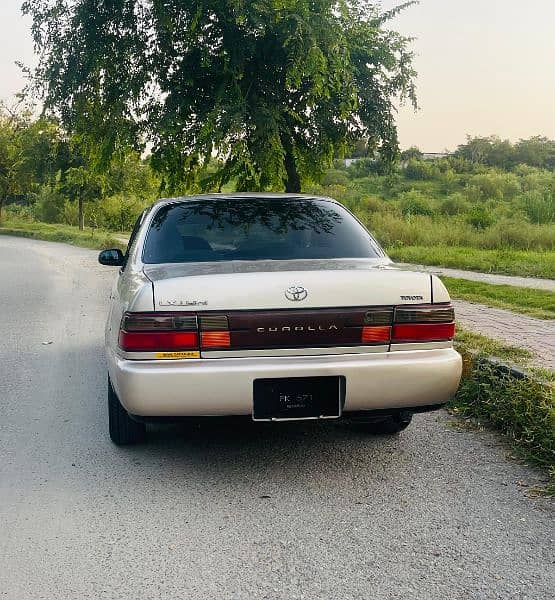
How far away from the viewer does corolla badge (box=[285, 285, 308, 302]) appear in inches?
161

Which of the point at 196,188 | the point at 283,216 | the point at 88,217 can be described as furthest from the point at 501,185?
the point at 283,216

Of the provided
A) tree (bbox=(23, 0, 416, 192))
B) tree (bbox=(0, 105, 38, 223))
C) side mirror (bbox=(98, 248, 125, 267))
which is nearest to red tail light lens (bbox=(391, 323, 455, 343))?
side mirror (bbox=(98, 248, 125, 267))

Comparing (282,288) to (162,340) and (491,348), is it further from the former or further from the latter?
(491,348)

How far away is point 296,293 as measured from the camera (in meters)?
4.11

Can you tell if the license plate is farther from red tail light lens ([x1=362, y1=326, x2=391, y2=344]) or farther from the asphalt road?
the asphalt road

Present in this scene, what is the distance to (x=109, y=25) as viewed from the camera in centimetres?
1083

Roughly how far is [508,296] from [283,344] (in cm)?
732

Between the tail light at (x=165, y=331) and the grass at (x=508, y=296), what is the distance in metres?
5.92

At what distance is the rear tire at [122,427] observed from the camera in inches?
188

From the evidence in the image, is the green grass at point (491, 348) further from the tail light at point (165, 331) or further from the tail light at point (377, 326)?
the tail light at point (165, 331)

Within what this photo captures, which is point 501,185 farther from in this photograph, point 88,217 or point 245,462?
point 245,462

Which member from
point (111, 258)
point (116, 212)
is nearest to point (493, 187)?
point (116, 212)

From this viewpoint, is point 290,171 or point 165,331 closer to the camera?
point 165,331

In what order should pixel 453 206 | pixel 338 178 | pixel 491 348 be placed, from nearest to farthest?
1. pixel 491 348
2. pixel 453 206
3. pixel 338 178
